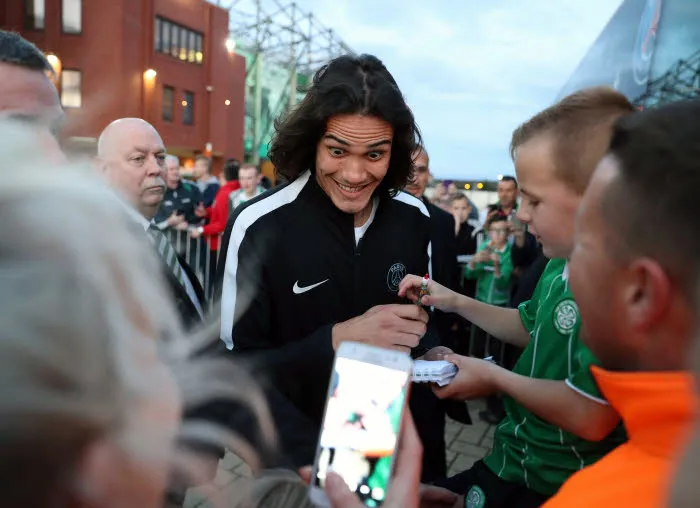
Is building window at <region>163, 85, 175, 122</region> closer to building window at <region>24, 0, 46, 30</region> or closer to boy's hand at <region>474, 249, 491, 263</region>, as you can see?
building window at <region>24, 0, 46, 30</region>

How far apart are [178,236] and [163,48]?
25.1 metres

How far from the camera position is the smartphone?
→ 1334mm

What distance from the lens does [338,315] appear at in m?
2.18

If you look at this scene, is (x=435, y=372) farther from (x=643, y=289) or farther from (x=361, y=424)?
(x=643, y=289)

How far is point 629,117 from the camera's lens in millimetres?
1121

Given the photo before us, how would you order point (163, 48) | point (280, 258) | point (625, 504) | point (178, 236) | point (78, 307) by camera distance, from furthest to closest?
point (163, 48)
point (178, 236)
point (280, 258)
point (625, 504)
point (78, 307)

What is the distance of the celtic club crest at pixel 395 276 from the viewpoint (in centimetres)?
227

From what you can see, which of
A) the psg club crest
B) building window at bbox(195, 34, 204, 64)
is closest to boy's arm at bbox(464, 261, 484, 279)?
the psg club crest

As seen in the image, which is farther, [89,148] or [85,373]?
[89,148]

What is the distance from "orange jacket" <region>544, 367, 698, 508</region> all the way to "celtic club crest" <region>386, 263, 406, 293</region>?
124 cm

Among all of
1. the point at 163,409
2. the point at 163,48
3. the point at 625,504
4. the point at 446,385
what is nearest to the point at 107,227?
the point at 163,409

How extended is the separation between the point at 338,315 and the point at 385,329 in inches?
14.3

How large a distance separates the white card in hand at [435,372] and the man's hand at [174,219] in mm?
7055

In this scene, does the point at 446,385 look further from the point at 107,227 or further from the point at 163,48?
the point at 163,48
